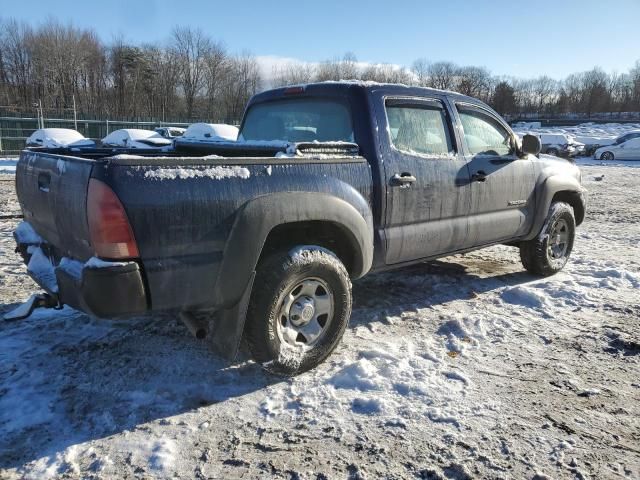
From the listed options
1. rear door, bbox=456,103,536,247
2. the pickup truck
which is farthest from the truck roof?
rear door, bbox=456,103,536,247

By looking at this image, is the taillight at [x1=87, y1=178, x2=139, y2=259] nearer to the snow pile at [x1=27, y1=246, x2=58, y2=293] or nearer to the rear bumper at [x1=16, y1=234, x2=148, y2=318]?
the rear bumper at [x1=16, y1=234, x2=148, y2=318]

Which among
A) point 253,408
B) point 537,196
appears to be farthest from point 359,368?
point 537,196

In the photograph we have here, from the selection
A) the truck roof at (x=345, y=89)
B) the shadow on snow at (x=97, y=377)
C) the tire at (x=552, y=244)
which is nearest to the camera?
the shadow on snow at (x=97, y=377)

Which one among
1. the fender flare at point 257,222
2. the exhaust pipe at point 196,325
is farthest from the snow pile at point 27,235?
the fender flare at point 257,222

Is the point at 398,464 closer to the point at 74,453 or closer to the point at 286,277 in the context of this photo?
the point at 286,277

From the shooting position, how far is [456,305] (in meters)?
4.80

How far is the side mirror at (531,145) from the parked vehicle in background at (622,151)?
27066mm

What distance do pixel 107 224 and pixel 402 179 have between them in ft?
7.08

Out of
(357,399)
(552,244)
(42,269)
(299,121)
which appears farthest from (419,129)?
(42,269)

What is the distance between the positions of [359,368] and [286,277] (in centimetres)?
83

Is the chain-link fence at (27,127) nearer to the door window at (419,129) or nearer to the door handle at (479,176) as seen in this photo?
the door window at (419,129)

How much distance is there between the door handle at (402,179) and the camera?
→ 381cm

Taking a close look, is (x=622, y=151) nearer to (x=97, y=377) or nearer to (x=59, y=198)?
(x=97, y=377)

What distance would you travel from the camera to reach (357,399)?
3092mm
